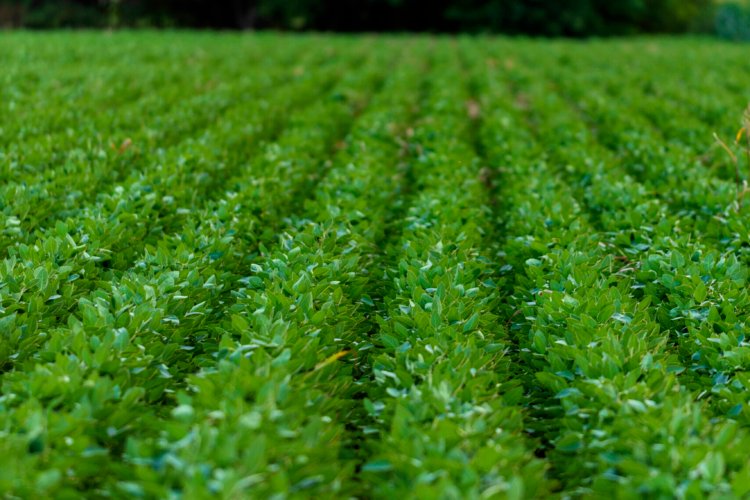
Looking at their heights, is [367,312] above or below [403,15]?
below

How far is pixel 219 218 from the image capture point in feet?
15.3

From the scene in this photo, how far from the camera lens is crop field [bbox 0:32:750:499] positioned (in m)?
2.17

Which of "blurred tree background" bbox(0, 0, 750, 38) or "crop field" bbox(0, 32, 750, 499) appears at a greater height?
"blurred tree background" bbox(0, 0, 750, 38)

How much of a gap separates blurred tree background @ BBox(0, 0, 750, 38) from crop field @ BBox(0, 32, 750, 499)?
91.0 ft

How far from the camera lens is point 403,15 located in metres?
35.8

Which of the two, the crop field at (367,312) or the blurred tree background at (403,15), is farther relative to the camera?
the blurred tree background at (403,15)

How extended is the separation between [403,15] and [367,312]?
3528cm

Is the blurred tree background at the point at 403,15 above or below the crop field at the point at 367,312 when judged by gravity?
above

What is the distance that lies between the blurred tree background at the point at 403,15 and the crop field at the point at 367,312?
27.7 meters

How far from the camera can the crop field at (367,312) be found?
2.17m

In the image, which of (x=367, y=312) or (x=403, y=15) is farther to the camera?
(x=403, y=15)

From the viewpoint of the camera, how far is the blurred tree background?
32.9 meters

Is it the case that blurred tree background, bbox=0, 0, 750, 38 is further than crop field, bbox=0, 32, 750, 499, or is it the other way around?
blurred tree background, bbox=0, 0, 750, 38

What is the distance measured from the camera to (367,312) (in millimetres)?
3836
